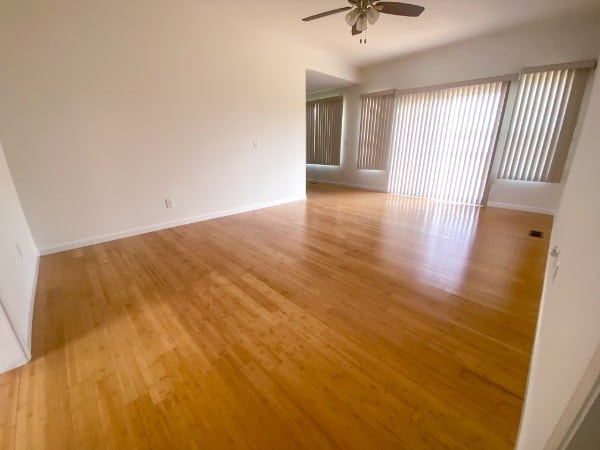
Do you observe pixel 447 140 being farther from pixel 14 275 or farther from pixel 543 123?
pixel 14 275

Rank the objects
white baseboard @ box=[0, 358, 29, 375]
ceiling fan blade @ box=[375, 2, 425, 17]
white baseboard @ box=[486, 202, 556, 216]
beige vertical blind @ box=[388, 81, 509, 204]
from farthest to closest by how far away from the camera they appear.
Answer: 1. beige vertical blind @ box=[388, 81, 509, 204]
2. white baseboard @ box=[486, 202, 556, 216]
3. ceiling fan blade @ box=[375, 2, 425, 17]
4. white baseboard @ box=[0, 358, 29, 375]

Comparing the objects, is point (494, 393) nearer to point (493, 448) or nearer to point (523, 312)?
point (493, 448)

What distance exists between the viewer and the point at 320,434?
99 cm

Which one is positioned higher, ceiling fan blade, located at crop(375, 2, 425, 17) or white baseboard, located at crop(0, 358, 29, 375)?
ceiling fan blade, located at crop(375, 2, 425, 17)

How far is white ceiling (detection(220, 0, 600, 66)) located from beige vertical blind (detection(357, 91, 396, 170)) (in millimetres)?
1134

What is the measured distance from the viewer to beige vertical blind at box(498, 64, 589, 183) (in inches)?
137

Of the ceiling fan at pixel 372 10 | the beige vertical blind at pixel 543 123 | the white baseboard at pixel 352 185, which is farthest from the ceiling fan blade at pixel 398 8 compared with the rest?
the white baseboard at pixel 352 185

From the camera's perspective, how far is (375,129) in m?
5.67

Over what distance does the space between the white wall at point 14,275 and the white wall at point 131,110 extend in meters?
0.30

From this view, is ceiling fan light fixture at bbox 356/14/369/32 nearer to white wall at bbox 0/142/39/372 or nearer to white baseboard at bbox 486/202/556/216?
white wall at bbox 0/142/39/372

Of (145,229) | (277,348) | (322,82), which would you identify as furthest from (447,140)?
(145,229)

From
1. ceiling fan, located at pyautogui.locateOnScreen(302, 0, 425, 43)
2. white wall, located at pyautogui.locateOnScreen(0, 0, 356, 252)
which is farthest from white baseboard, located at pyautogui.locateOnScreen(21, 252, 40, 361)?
ceiling fan, located at pyautogui.locateOnScreen(302, 0, 425, 43)

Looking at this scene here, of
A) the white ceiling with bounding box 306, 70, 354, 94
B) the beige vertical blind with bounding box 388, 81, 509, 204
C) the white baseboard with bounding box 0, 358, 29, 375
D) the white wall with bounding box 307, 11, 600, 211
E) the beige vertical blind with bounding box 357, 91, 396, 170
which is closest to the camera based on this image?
the white baseboard with bounding box 0, 358, 29, 375

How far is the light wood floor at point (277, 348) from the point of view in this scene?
3.34 ft
